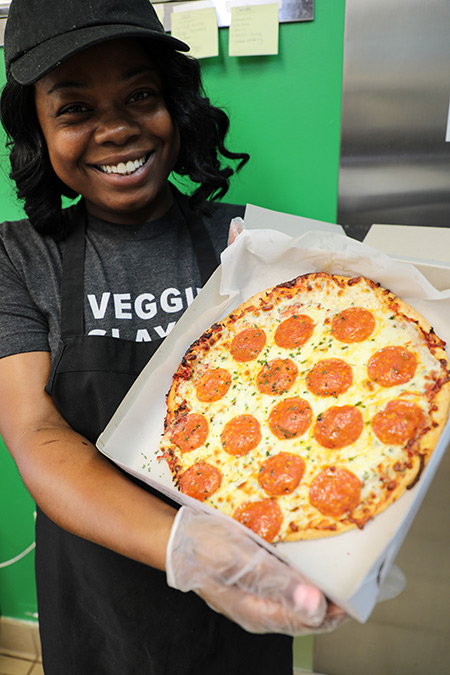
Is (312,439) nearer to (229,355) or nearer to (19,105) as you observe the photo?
(229,355)

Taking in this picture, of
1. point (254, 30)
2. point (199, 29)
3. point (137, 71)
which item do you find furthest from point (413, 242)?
point (199, 29)

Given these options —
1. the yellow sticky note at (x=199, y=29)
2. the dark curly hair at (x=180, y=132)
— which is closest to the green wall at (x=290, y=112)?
the yellow sticky note at (x=199, y=29)

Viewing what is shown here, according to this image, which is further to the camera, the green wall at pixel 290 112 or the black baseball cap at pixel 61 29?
the green wall at pixel 290 112

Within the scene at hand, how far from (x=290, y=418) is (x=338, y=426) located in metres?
0.10

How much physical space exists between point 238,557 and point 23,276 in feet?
2.70

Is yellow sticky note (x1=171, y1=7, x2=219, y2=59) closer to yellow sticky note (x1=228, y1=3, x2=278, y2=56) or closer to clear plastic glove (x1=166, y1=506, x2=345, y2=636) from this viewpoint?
yellow sticky note (x1=228, y1=3, x2=278, y2=56)

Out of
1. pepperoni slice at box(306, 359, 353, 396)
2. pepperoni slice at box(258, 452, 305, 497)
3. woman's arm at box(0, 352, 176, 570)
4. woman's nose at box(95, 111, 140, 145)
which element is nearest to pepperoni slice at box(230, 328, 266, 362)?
pepperoni slice at box(306, 359, 353, 396)

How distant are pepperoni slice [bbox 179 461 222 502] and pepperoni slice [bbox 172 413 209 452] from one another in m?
0.05

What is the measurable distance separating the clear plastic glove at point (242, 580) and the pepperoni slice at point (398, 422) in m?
0.29

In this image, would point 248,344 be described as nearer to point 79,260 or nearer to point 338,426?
point 338,426

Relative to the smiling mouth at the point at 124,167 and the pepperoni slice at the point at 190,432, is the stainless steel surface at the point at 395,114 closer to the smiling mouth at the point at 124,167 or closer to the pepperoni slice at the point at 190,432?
the smiling mouth at the point at 124,167

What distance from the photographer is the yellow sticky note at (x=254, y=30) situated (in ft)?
4.83

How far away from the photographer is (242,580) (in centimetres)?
78

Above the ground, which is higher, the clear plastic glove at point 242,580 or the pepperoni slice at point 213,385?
the pepperoni slice at point 213,385
